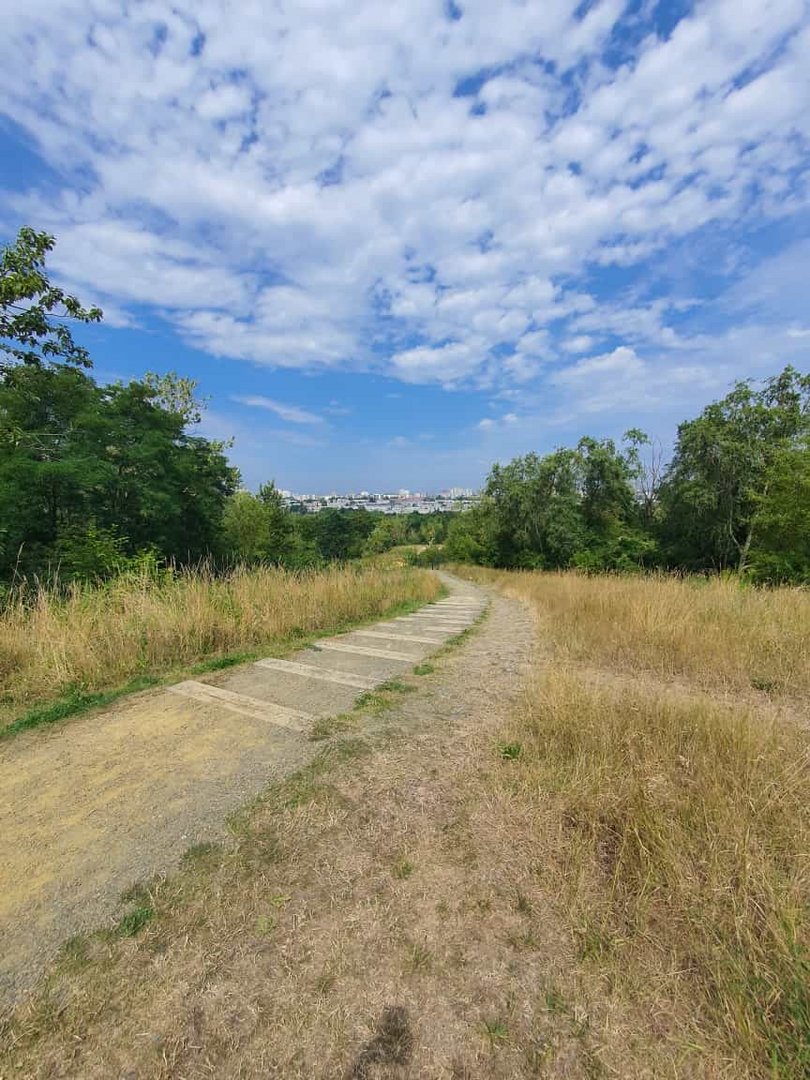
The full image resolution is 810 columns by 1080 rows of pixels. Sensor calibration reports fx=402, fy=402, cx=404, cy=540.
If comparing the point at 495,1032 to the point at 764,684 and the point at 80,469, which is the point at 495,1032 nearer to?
the point at 764,684

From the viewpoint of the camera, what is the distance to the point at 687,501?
2067 centimetres

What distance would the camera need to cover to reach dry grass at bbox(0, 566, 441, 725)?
3.69m

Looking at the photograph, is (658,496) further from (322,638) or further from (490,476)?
(322,638)

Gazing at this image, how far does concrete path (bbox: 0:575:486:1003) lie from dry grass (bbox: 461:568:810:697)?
2512mm

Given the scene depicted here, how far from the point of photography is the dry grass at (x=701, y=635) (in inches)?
145

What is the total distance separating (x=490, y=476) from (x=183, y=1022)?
93.8ft

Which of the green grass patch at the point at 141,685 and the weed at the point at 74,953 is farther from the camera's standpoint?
the green grass patch at the point at 141,685

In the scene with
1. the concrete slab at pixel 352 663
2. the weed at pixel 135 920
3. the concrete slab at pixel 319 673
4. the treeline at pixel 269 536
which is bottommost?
the concrete slab at pixel 352 663

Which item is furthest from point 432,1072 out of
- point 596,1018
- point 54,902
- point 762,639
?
point 762,639

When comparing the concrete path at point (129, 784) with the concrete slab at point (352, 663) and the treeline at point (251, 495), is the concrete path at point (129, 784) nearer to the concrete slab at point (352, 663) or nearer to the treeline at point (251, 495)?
the concrete slab at point (352, 663)

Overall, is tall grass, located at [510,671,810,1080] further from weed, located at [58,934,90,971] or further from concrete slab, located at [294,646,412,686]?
concrete slab, located at [294,646,412,686]

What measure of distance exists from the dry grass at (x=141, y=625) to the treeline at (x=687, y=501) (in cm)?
1320

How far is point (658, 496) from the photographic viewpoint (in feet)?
82.0

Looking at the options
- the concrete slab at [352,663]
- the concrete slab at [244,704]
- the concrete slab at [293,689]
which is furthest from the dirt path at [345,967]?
the concrete slab at [352,663]
